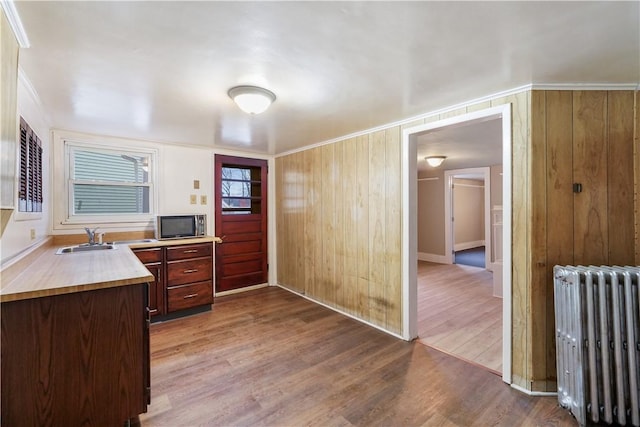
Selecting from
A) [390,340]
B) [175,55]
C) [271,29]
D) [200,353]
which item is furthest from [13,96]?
[390,340]

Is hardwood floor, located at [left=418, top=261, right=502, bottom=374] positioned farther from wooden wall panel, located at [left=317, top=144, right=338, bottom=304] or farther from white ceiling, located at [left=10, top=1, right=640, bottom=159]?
white ceiling, located at [left=10, top=1, right=640, bottom=159]

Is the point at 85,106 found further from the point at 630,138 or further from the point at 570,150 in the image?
the point at 630,138

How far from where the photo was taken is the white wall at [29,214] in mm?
1850

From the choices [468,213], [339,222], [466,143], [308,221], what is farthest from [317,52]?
[468,213]

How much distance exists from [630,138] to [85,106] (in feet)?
13.8

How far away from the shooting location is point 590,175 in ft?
6.63

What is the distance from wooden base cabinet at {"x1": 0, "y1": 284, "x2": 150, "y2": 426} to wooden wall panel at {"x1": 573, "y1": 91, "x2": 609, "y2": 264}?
291 cm

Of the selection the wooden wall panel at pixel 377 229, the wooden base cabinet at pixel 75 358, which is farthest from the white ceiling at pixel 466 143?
the wooden base cabinet at pixel 75 358

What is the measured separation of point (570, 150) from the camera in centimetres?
203

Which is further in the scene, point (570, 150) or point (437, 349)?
point (437, 349)

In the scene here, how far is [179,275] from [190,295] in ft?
0.92

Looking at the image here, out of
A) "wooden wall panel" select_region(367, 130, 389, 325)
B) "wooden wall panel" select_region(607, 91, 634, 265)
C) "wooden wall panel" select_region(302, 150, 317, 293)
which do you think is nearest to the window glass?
"wooden wall panel" select_region(302, 150, 317, 293)

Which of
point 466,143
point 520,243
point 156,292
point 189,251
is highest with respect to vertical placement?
point 466,143

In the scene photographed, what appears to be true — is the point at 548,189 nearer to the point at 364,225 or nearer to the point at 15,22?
the point at 364,225
